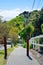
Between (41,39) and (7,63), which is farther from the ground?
(41,39)

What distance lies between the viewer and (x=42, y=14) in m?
65.7

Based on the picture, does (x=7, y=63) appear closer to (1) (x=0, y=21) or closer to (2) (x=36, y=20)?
(1) (x=0, y=21)

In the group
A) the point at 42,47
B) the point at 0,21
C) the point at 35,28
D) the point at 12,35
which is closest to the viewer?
the point at 42,47

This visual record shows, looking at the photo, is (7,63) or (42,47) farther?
(42,47)

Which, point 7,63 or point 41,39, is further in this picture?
point 41,39

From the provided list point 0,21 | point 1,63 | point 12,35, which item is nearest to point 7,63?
point 1,63

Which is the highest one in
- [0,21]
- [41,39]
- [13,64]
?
[0,21]

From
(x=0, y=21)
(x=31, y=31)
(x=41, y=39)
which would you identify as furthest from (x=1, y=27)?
(x=31, y=31)

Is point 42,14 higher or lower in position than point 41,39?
higher

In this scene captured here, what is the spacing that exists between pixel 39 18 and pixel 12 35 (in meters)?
7.62

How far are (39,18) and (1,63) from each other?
51.2 metres

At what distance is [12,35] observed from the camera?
208 ft

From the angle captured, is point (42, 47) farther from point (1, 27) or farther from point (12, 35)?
point (12, 35)

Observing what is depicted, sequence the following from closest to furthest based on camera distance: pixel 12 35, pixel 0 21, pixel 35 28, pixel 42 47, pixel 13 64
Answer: pixel 13 64 → pixel 42 47 → pixel 0 21 → pixel 12 35 → pixel 35 28
